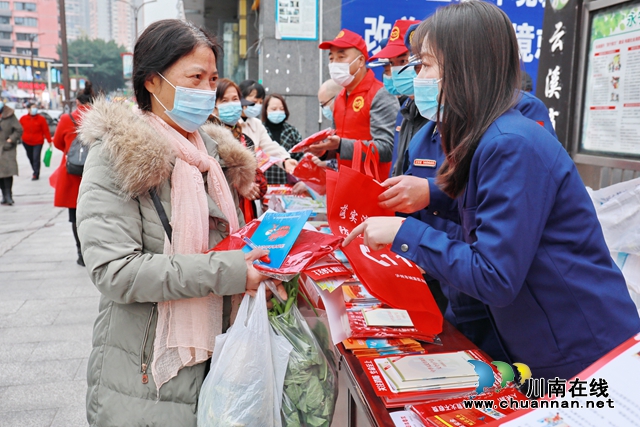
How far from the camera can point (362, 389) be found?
1361 millimetres

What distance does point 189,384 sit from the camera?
1666mm

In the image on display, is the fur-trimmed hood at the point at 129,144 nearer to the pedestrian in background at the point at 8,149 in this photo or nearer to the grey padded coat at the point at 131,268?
the grey padded coat at the point at 131,268

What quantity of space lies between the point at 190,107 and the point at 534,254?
1.22 metres

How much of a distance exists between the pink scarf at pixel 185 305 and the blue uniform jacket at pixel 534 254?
27.6 inches

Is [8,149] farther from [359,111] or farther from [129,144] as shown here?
[129,144]

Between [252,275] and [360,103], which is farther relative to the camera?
[360,103]

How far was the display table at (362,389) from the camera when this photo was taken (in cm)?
127

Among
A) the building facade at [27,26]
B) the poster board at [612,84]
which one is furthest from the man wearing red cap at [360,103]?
the building facade at [27,26]

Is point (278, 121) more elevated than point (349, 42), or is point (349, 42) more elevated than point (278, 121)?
point (349, 42)

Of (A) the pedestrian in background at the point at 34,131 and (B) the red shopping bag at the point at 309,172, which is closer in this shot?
(B) the red shopping bag at the point at 309,172

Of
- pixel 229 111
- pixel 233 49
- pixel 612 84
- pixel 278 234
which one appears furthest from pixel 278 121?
pixel 233 49

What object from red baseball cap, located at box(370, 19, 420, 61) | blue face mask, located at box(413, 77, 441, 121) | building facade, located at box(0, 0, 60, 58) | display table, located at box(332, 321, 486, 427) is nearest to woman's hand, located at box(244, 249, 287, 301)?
display table, located at box(332, 321, 486, 427)

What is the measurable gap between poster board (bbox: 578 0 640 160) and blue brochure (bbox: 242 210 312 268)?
2267 millimetres

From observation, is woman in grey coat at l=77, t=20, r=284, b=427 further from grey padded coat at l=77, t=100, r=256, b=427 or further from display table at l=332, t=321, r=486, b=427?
display table at l=332, t=321, r=486, b=427
